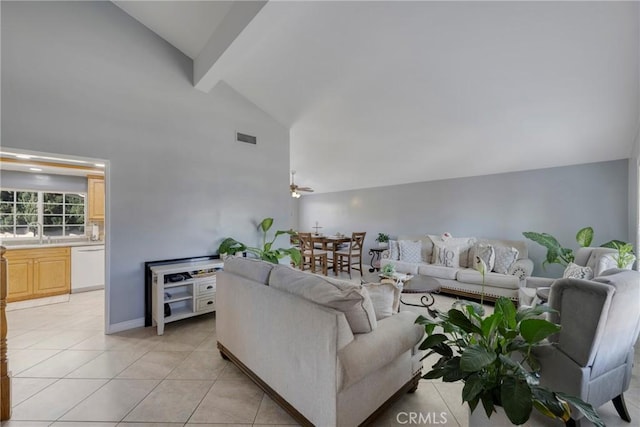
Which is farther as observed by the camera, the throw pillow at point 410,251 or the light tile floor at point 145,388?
the throw pillow at point 410,251

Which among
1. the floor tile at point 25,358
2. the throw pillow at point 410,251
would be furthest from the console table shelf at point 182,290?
the throw pillow at point 410,251

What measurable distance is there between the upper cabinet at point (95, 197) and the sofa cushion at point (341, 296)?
483 cm

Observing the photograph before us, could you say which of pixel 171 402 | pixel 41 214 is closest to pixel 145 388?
pixel 171 402

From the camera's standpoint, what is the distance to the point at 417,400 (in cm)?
192

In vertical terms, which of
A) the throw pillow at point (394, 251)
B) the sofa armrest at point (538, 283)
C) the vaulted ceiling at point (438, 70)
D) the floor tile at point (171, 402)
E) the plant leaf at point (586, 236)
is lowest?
the floor tile at point (171, 402)

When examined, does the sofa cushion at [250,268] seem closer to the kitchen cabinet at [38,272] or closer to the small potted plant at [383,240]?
the kitchen cabinet at [38,272]

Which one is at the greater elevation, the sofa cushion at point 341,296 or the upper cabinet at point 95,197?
the upper cabinet at point 95,197

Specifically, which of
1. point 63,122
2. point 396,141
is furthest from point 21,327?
point 396,141

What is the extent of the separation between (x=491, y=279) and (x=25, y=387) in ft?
Answer: 17.4

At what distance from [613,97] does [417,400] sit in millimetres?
3714

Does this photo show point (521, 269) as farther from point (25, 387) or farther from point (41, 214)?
point (41, 214)

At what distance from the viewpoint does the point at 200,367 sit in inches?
92.8

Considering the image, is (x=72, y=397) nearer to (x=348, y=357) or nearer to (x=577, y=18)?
(x=348, y=357)

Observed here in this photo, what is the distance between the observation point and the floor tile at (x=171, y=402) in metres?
1.76
